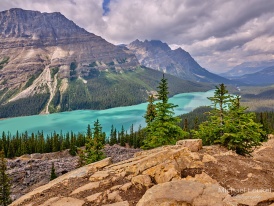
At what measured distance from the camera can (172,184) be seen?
13211mm

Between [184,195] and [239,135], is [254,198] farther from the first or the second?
[239,135]

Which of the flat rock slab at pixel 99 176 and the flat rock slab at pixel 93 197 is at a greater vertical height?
the flat rock slab at pixel 99 176

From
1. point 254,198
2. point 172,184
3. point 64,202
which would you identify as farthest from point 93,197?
point 254,198

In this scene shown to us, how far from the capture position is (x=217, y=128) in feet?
81.9

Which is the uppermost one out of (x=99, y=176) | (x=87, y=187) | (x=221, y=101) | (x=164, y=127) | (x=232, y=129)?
(x=221, y=101)

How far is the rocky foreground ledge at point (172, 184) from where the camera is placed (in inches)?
459

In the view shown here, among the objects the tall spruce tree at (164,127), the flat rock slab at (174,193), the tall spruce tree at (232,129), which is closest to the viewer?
the flat rock slab at (174,193)

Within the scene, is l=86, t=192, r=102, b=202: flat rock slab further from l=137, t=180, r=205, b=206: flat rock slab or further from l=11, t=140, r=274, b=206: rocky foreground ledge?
l=137, t=180, r=205, b=206: flat rock slab

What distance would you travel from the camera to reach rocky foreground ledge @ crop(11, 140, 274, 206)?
11.6 metres

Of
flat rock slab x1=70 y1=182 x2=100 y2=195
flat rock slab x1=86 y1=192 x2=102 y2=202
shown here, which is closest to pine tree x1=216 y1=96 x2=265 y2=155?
flat rock slab x1=70 y1=182 x2=100 y2=195

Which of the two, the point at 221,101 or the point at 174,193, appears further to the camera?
the point at 221,101

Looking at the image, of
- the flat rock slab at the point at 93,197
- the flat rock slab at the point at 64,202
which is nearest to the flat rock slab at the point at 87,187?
the flat rock slab at the point at 64,202

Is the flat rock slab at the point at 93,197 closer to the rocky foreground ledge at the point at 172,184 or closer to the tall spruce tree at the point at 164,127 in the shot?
the rocky foreground ledge at the point at 172,184

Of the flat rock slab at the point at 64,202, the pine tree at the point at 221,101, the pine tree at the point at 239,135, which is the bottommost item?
the flat rock slab at the point at 64,202
